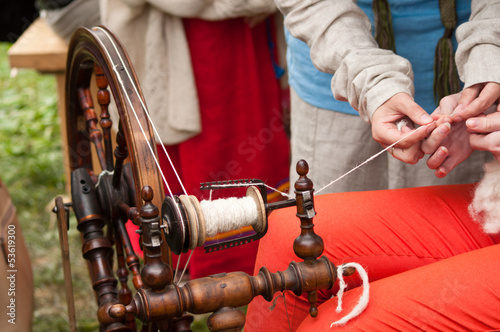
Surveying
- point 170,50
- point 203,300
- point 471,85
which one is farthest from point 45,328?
point 471,85

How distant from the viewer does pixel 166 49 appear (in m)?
1.99

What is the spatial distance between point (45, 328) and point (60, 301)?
0.18m

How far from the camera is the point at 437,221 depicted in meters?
1.10

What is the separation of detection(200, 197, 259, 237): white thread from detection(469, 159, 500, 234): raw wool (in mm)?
453

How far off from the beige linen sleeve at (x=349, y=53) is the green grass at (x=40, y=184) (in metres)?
1.20

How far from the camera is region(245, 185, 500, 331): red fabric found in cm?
A: 91

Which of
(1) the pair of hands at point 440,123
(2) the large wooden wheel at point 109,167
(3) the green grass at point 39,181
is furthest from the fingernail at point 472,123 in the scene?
(3) the green grass at point 39,181

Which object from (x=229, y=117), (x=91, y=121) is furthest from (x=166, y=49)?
(x=91, y=121)

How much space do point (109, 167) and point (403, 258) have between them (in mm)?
683

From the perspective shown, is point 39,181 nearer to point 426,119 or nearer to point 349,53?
point 349,53

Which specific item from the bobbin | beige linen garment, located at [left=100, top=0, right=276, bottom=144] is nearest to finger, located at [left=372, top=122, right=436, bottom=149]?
the bobbin

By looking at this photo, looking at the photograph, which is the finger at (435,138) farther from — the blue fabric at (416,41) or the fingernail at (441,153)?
the blue fabric at (416,41)

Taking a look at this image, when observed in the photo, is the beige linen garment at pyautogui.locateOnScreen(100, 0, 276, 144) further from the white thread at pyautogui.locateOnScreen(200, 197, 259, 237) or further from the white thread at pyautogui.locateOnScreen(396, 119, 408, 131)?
the white thread at pyautogui.locateOnScreen(200, 197, 259, 237)

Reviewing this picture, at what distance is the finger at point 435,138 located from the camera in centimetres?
102
